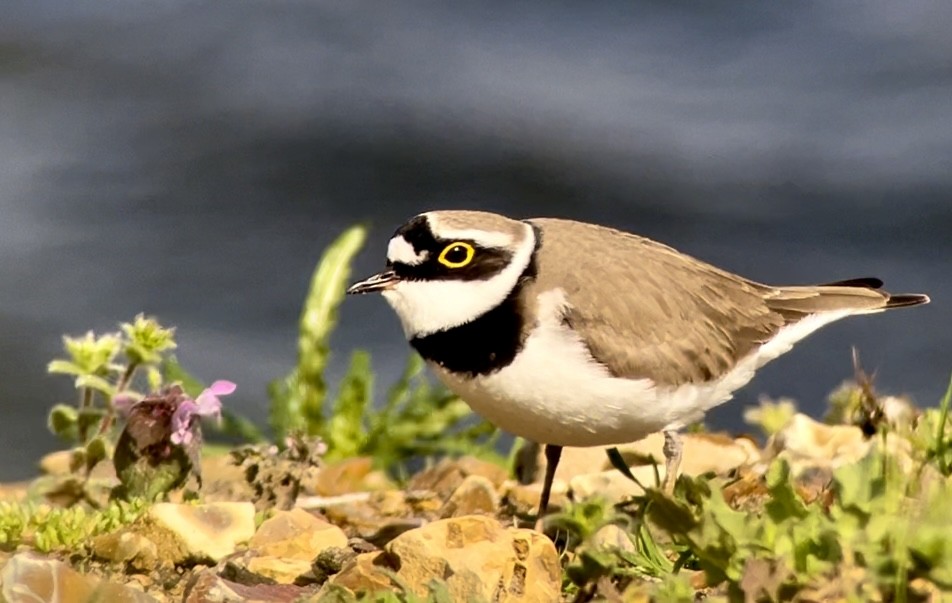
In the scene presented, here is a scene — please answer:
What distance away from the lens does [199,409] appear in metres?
5.24

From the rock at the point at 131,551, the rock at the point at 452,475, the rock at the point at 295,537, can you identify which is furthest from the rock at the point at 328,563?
the rock at the point at 452,475

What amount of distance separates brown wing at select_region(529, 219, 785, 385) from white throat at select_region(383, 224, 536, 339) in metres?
0.09

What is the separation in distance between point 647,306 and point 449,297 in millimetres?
698

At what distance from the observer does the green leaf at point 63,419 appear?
5688 millimetres

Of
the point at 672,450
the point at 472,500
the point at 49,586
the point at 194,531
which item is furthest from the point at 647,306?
the point at 49,586

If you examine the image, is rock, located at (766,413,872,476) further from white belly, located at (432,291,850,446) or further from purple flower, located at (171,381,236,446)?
purple flower, located at (171,381,236,446)

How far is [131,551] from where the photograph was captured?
470 cm

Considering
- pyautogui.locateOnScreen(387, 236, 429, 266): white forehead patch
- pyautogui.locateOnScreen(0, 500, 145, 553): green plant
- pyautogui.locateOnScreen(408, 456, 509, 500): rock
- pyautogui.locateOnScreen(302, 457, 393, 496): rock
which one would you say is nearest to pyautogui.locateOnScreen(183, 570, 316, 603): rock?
pyautogui.locateOnScreen(0, 500, 145, 553): green plant

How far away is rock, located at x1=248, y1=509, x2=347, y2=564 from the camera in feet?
15.8

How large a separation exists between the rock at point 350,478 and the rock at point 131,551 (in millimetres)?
1788

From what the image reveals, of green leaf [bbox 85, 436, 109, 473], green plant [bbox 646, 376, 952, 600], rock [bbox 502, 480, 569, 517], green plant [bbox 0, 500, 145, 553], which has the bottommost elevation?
green plant [bbox 0, 500, 145, 553]

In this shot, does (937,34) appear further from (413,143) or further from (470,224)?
(470,224)

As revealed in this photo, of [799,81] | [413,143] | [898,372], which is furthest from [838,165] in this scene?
[413,143]

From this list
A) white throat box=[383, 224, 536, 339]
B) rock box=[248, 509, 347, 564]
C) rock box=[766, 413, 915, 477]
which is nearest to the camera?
rock box=[248, 509, 347, 564]
